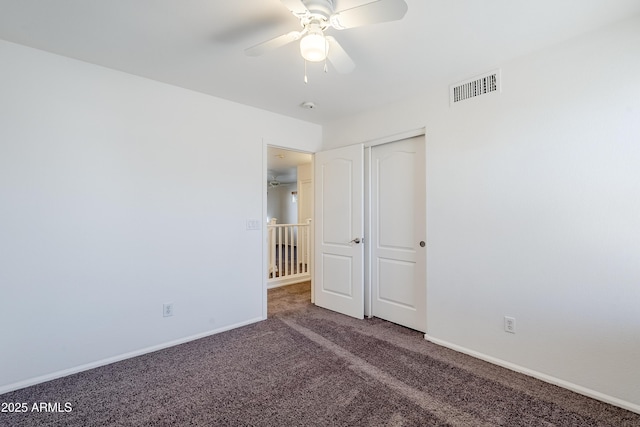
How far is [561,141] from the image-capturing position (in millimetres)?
2047

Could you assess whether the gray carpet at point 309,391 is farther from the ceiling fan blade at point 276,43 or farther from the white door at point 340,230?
the ceiling fan blade at point 276,43

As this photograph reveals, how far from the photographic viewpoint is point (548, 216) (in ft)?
6.88

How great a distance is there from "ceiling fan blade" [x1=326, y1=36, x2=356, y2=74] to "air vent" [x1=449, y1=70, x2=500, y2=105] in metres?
1.25

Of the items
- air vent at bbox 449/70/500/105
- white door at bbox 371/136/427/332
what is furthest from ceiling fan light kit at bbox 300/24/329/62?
white door at bbox 371/136/427/332

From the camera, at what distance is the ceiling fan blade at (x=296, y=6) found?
1381 mm

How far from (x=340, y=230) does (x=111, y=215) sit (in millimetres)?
2301

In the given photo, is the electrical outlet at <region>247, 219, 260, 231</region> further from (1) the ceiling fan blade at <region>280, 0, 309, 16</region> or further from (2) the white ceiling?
(1) the ceiling fan blade at <region>280, 0, 309, 16</region>

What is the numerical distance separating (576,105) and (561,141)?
9.7 inches

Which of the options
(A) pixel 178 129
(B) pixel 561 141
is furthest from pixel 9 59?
(B) pixel 561 141

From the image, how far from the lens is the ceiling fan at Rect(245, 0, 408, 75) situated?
134 centimetres

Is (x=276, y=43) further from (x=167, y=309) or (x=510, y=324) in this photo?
(x=510, y=324)

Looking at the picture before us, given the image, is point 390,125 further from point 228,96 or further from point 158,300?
point 158,300

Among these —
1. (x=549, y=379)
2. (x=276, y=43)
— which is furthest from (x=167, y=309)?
(x=549, y=379)

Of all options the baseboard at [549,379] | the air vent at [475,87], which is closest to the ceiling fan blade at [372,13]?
the air vent at [475,87]
